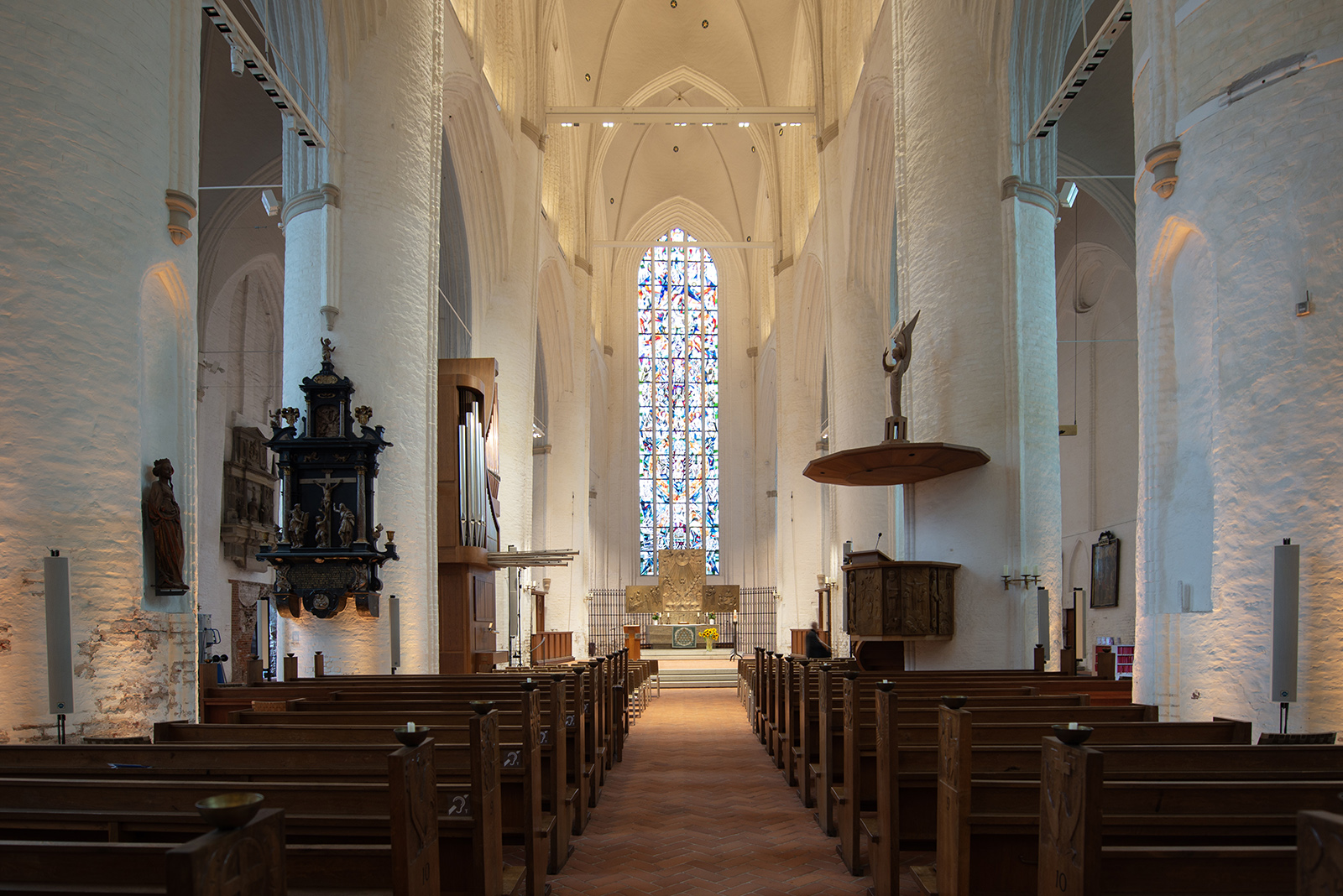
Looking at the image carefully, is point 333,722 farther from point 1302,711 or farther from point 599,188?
point 599,188

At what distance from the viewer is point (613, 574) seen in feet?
97.1

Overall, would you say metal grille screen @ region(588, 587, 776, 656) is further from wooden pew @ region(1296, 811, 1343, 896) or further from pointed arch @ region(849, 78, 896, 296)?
wooden pew @ region(1296, 811, 1343, 896)

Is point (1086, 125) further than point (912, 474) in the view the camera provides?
Yes

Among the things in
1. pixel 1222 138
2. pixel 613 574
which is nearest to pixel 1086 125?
pixel 1222 138

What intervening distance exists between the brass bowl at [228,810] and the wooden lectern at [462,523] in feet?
37.5

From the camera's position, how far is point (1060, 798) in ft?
8.49

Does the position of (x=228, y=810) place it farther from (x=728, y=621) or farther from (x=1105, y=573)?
(x=728, y=621)

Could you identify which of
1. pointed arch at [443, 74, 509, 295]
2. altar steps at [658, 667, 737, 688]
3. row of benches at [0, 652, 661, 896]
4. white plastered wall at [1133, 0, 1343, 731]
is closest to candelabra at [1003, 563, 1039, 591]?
white plastered wall at [1133, 0, 1343, 731]

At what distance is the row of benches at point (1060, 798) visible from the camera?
2.58 metres

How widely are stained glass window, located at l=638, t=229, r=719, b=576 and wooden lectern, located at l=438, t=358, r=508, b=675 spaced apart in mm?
16196

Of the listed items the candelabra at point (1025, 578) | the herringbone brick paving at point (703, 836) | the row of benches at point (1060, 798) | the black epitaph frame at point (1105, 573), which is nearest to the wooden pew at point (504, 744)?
the herringbone brick paving at point (703, 836)

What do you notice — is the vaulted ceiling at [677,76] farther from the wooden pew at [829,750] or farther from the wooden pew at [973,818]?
the wooden pew at [973,818]

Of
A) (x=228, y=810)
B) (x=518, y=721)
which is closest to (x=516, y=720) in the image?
(x=518, y=721)

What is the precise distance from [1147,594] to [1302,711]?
1.39m
